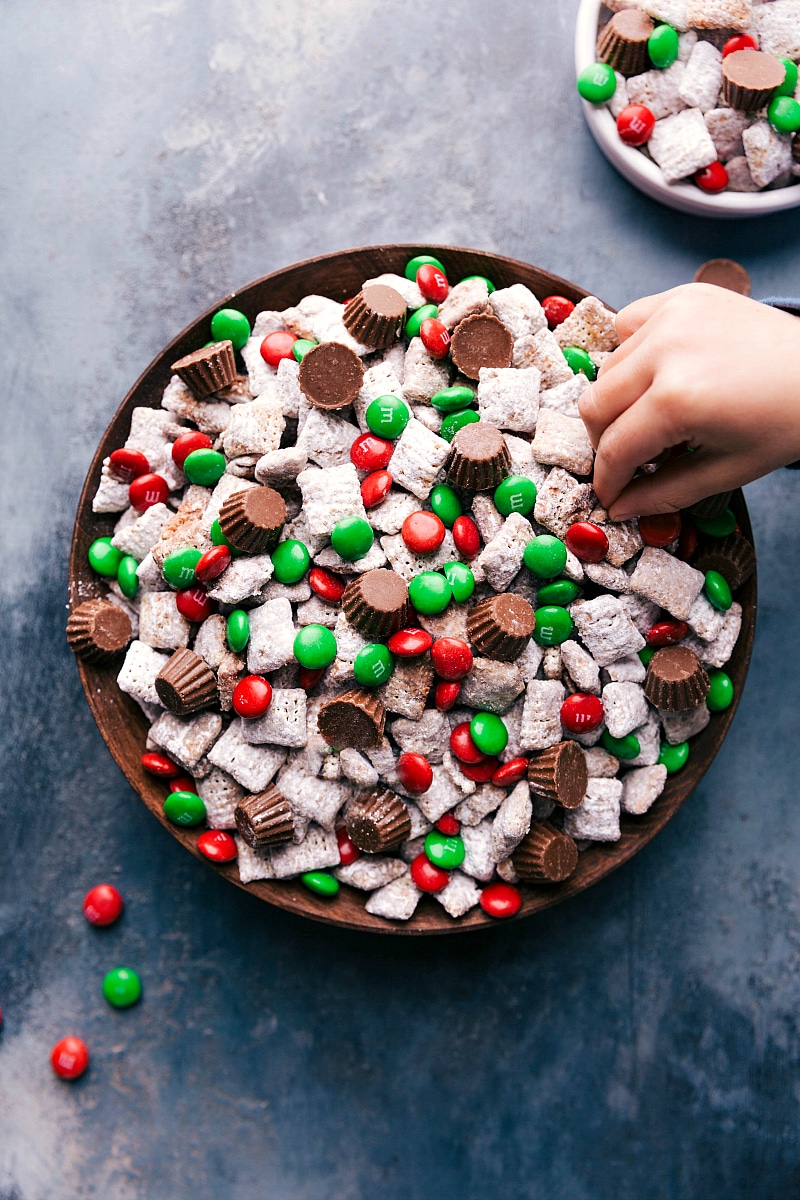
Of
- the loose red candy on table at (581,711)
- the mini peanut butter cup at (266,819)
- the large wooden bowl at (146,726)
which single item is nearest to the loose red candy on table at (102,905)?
the large wooden bowl at (146,726)

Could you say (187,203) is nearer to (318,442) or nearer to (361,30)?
(361,30)

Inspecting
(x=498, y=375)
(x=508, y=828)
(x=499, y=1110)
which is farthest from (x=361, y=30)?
(x=499, y=1110)

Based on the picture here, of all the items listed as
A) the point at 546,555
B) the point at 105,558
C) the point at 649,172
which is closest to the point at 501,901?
the point at 546,555

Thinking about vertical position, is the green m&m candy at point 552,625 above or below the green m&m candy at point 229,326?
below

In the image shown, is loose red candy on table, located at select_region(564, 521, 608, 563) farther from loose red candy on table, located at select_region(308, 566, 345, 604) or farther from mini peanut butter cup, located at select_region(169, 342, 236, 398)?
mini peanut butter cup, located at select_region(169, 342, 236, 398)

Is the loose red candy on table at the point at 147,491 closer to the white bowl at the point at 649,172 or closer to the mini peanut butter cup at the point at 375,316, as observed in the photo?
the mini peanut butter cup at the point at 375,316

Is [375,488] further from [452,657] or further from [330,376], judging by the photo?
[452,657]
